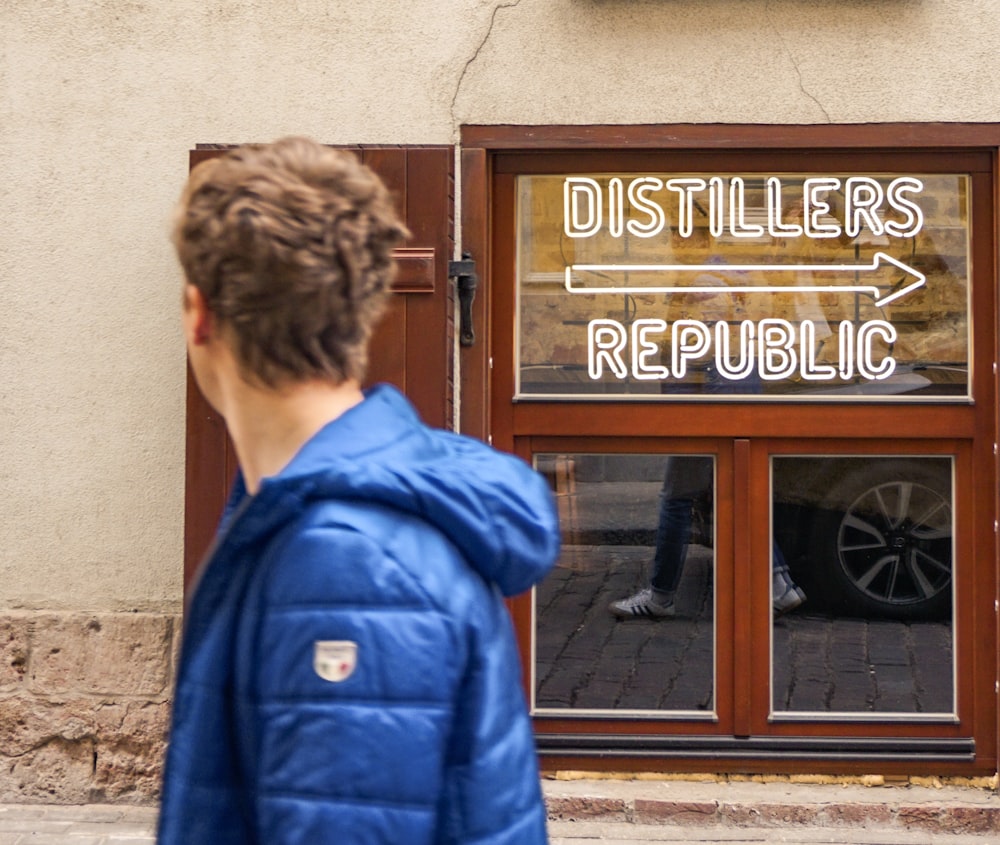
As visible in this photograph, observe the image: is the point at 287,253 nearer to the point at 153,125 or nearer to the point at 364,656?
the point at 364,656

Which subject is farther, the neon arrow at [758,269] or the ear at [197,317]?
the neon arrow at [758,269]

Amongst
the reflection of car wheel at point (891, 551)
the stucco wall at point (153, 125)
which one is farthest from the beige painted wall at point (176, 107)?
the reflection of car wheel at point (891, 551)

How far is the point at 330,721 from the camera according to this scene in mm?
1273

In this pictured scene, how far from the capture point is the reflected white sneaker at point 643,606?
477 cm

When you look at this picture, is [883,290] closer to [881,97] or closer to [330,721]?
[881,97]

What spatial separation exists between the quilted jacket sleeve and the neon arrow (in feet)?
11.3

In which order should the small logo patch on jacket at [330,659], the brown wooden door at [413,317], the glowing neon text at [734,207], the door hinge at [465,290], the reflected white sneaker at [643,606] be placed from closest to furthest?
1. the small logo patch on jacket at [330,659]
2. the brown wooden door at [413,317]
3. the door hinge at [465,290]
4. the glowing neon text at [734,207]
5. the reflected white sneaker at [643,606]

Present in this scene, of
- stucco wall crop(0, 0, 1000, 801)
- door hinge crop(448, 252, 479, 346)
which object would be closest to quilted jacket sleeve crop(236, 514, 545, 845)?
door hinge crop(448, 252, 479, 346)

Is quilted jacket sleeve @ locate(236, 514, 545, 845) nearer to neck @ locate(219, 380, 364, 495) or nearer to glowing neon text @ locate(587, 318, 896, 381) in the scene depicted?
neck @ locate(219, 380, 364, 495)

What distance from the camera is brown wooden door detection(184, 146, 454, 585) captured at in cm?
445

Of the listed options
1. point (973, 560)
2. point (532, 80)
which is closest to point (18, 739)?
point (532, 80)

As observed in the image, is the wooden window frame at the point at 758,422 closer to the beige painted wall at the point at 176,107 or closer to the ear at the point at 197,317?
the beige painted wall at the point at 176,107

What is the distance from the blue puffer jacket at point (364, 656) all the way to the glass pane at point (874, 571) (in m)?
3.39

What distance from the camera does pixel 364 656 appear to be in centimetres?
128
